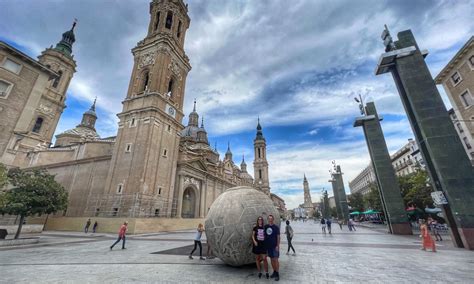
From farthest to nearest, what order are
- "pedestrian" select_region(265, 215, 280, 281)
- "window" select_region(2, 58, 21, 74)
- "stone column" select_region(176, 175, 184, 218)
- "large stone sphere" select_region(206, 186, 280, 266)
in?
"stone column" select_region(176, 175, 184, 218), "window" select_region(2, 58, 21, 74), "large stone sphere" select_region(206, 186, 280, 266), "pedestrian" select_region(265, 215, 280, 281)

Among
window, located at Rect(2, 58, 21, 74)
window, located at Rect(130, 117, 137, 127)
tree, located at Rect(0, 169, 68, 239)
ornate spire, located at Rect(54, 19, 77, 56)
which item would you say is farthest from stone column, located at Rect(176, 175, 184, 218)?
ornate spire, located at Rect(54, 19, 77, 56)

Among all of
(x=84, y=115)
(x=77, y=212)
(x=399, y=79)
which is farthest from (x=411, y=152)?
(x=84, y=115)

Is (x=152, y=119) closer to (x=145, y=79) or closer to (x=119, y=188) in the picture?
(x=145, y=79)

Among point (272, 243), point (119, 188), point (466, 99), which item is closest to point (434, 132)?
point (272, 243)

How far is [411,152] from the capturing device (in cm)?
4575

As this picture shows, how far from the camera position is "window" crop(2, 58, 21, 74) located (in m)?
20.1

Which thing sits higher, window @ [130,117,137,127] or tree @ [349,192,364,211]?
window @ [130,117,137,127]

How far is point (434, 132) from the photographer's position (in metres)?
12.5

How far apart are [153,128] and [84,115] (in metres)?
42.8

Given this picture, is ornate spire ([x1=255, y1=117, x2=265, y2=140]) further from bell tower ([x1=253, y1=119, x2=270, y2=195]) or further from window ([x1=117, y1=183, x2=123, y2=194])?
window ([x1=117, y1=183, x2=123, y2=194])

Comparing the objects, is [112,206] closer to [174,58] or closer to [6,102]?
[6,102]

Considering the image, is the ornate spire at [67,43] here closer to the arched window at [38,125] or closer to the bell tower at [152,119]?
the arched window at [38,125]

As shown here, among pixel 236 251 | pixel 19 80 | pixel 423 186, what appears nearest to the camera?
pixel 236 251

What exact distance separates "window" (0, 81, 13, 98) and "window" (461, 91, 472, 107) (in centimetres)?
4777
